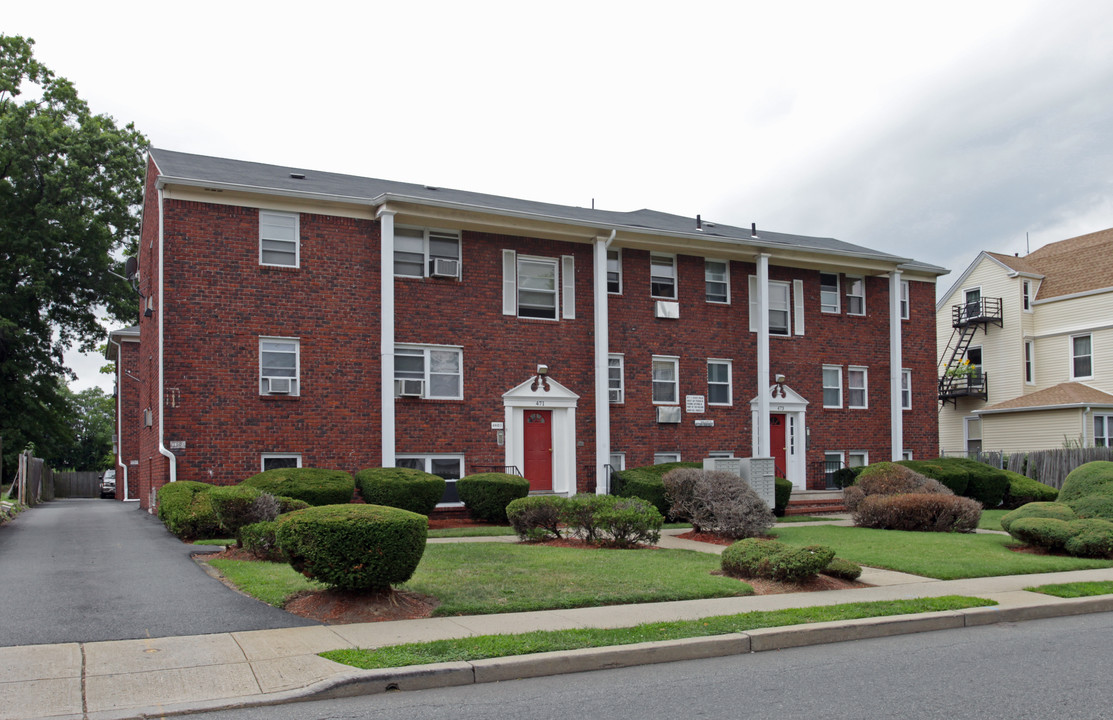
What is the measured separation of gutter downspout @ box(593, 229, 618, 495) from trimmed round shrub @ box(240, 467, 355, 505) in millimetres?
7027

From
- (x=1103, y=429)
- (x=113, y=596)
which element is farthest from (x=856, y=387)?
(x=113, y=596)

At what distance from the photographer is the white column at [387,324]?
2041 centimetres

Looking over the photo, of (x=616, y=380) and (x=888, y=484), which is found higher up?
(x=616, y=380)

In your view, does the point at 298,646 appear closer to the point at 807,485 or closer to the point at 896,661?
the point at 896,661

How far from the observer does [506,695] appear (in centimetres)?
Answer: 675

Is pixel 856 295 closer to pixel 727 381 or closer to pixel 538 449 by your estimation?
pixel 727 381

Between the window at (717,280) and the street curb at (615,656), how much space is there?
1580 cm

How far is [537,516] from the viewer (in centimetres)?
1520

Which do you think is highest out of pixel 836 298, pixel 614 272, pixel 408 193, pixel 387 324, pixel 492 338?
pixel 408 193

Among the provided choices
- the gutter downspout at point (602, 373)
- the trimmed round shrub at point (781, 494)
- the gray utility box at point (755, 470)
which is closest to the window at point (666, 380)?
the gutter downspout at point (602, 373)

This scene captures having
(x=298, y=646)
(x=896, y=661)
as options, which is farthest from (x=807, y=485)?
(x=298, y=646)

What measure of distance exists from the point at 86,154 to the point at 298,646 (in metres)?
30.7

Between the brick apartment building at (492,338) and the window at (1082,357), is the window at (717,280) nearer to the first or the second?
the brick apartment building at (492,338)

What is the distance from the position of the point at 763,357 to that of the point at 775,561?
14.6m
